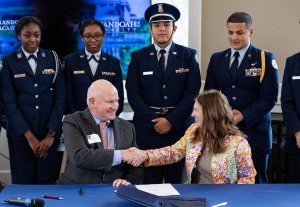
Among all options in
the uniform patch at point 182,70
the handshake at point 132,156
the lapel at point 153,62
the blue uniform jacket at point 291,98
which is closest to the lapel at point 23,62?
the lapel at point 153,62

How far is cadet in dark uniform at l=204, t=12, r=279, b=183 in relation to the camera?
347 cm

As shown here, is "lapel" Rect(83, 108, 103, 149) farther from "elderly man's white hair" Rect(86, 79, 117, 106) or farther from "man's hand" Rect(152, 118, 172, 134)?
"man's hand" Rect(152, 118, 172, 134)

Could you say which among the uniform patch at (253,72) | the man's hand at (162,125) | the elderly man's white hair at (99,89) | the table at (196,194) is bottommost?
the table at (196,194)

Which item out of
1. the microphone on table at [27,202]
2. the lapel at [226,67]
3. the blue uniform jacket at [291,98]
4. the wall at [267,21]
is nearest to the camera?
the microphone on table at [27,202]

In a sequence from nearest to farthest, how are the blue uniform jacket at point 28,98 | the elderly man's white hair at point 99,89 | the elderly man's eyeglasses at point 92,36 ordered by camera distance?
the elderly man's white hair at point 99,89 → the blue uniform jacket at point 28,98 → the elderly man's eyeglasses at point 92,36

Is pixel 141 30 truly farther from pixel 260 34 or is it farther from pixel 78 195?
pixel 78 195

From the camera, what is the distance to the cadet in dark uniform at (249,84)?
3.47 m

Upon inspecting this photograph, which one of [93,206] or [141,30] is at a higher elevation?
[141,30]

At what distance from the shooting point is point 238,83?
11.6ft

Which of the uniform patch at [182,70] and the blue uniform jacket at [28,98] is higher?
the uniform patch at [182,70]

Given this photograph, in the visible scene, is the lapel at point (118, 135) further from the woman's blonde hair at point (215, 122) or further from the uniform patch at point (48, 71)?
the uniform patch at point (48, 71)

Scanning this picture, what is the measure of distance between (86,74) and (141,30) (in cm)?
118

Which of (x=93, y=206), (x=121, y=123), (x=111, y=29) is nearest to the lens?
(x=93, y=206)

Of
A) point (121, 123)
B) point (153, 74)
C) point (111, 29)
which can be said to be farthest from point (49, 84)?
point (111, 29)
